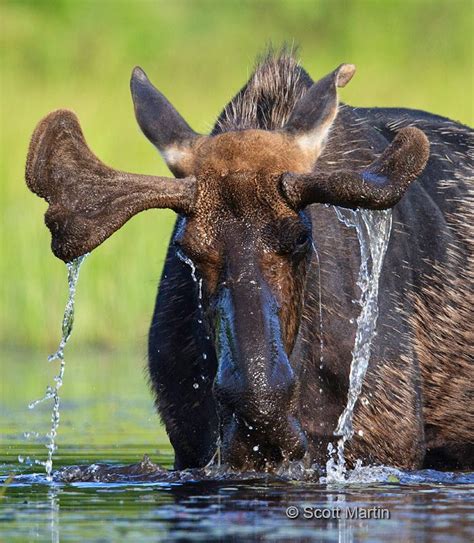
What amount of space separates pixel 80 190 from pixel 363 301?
1558 millimetres

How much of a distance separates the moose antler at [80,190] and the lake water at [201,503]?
108 centimetres

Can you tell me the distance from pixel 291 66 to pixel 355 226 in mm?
1059

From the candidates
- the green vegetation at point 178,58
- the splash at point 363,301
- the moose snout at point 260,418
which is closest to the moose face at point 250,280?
the moose snout at point 260,418

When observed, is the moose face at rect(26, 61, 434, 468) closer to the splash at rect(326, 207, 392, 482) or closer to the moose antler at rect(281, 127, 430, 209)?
the moose antler at rect(281, 127, 430, 209)

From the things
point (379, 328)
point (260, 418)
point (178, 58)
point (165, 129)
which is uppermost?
point (178, 58)

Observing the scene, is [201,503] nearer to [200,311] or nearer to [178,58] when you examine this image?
[200,311]

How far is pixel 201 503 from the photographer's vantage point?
6.71m

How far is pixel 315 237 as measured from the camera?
769 centimetres

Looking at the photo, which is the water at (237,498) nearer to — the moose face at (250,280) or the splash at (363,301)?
the splash at (363,301)

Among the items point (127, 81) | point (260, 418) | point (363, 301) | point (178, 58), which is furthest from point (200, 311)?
point (178, 58)

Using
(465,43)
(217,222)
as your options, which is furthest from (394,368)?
(465,43)

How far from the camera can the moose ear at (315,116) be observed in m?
7.19

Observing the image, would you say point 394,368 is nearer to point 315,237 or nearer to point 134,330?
point 315,237

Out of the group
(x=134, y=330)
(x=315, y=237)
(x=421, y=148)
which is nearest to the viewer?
(x=421, y=148)
